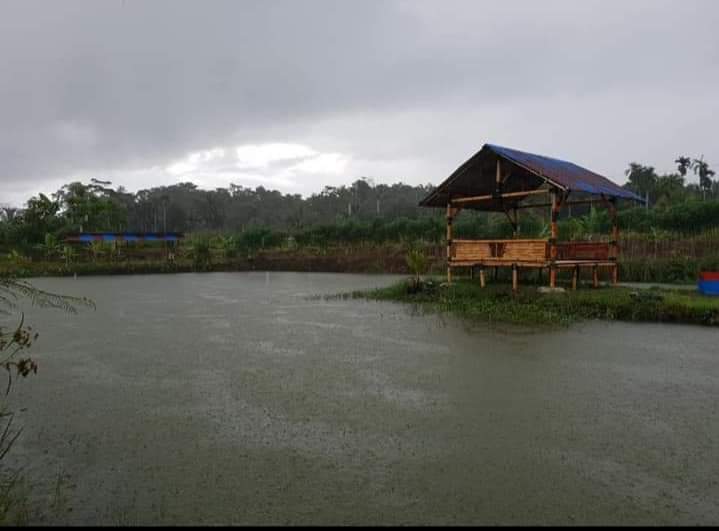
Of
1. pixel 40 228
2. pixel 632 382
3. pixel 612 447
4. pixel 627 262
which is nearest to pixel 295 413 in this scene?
pixel 612 447

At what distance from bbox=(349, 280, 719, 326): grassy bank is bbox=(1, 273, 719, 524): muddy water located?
1.09m

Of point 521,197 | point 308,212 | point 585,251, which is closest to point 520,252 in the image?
point 521,197

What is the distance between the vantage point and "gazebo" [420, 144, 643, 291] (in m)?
12.4

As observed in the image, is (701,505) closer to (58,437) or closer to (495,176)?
(58,437)

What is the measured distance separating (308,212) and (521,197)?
49.6 meters

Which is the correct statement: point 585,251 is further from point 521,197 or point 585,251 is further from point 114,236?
point 114,236

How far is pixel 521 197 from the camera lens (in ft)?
47.1

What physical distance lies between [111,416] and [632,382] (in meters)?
5.39

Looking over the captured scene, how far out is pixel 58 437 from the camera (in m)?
4.40

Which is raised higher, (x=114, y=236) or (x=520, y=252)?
(x=114, y=236)

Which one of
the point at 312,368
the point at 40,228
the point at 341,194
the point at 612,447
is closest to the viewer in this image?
the point at 612,447

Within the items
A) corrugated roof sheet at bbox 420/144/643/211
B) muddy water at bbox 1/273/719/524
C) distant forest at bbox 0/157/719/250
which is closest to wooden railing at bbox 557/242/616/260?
corrugated roof sheet at bbox 420/144/643/211

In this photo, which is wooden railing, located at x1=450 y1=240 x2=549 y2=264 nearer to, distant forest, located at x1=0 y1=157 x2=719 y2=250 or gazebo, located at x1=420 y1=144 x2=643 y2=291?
gazebo, located at x1=420 y1=144 x2=643 y2=291

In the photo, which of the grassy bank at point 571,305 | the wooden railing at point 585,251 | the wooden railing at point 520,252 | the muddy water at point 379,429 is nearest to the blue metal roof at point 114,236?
the wooden railing at point 520,252
